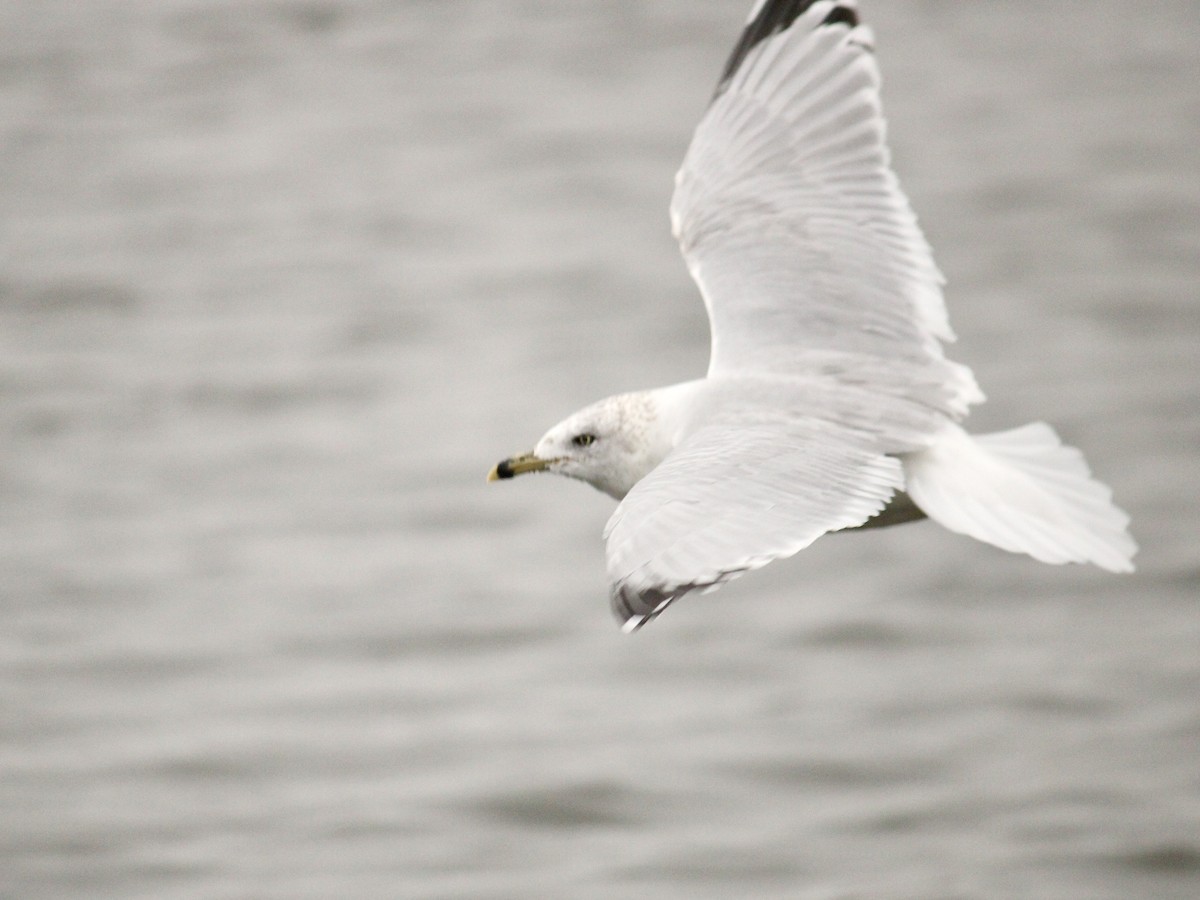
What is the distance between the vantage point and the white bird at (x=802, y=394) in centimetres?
423

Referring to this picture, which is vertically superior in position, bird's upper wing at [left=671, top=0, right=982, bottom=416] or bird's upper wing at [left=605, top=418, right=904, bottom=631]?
bird's upper wing at [left=671, top=0, right=982, bottom=416]

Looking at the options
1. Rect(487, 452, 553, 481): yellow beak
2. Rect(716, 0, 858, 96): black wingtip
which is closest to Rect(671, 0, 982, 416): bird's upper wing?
Rect(716, 0, 858, 96): black wingtip

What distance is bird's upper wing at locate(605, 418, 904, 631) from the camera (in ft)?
12.9

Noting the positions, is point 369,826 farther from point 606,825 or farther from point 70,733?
point 70,733

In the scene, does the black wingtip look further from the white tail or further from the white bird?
the white tail

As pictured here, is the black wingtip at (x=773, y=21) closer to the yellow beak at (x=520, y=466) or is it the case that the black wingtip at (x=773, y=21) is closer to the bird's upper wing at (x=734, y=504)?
the yellow beak at (x=520, y=466)

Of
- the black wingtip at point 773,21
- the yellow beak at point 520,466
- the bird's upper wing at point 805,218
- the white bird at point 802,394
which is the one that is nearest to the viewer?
the white bird at point 802,394

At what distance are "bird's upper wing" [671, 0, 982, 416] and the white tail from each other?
0.76ft

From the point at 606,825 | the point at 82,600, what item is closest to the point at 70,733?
the point at 82,600

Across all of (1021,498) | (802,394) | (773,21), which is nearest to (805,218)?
(773,21)

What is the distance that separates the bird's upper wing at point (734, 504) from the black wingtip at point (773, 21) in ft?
4.06

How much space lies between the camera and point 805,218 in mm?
5488

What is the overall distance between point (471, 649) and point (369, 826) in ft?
4.73

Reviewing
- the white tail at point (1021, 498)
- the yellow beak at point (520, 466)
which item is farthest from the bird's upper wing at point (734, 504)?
the yellow beak at point (520, 466)
